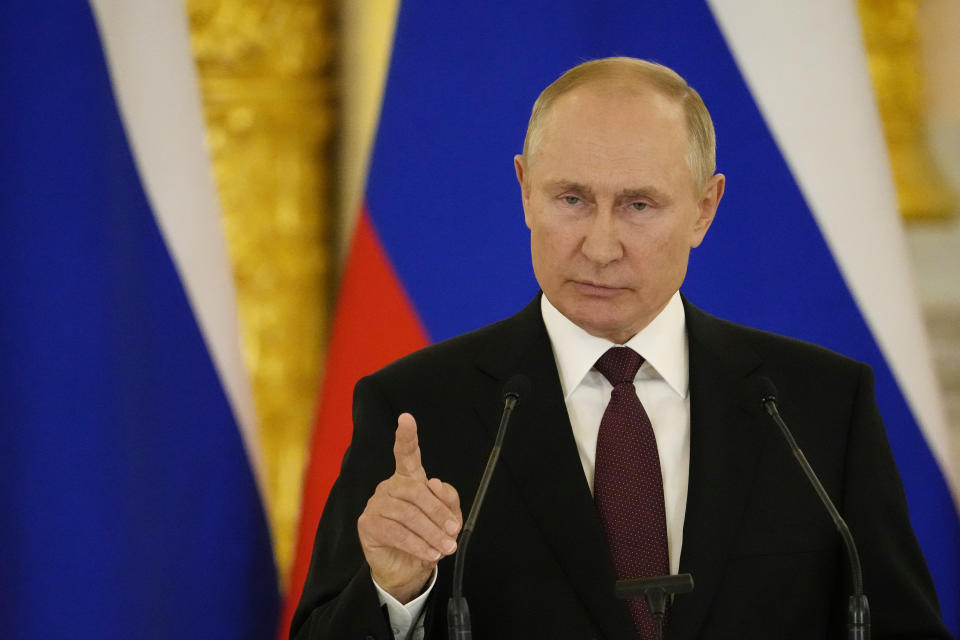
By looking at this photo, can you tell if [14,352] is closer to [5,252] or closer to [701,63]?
[5,252]

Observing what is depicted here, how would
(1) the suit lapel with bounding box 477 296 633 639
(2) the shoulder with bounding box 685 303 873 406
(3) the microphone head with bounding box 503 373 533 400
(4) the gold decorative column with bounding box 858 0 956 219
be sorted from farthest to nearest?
(4) the gold decorative column with bounding box 858 0 956 219 → (2) the shoulder with bounding box 685 303 873 406 → (1) the suit lapel with bounding box 477 296 633 639 → (3) the microphone head with bounding box 503 373 533 400

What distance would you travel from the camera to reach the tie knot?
1752 mm

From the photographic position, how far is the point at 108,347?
7.96ft

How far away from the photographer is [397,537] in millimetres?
1347

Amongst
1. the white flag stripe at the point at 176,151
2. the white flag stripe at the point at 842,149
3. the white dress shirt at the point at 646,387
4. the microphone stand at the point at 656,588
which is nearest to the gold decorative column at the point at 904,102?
the white flag stripe at the point at 842,149

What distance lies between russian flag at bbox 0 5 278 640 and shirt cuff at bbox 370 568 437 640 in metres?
1.15

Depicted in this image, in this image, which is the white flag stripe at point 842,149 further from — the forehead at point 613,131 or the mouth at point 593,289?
the mouth at point 593,289

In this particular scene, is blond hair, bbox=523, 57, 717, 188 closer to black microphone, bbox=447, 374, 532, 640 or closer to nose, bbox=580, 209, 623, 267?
nose, bbox=580, 209, 623, 267

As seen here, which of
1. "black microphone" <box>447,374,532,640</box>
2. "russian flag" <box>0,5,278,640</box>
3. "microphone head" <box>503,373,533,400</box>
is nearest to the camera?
"black microphone" <box>447,374,532,640</box>

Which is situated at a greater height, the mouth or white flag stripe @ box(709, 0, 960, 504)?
white flag stripe @ box(709, 0, 960, 504)

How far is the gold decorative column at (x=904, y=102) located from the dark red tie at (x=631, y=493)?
4.51 ft

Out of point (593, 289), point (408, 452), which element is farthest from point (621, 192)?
point (408, 452)

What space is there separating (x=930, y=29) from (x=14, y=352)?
227 cm

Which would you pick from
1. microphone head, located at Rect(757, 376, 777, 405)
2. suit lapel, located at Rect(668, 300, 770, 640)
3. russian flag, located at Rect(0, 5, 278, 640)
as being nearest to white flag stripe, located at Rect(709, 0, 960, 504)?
suit lapel, located at Rect(668, 300, 770, 640)
